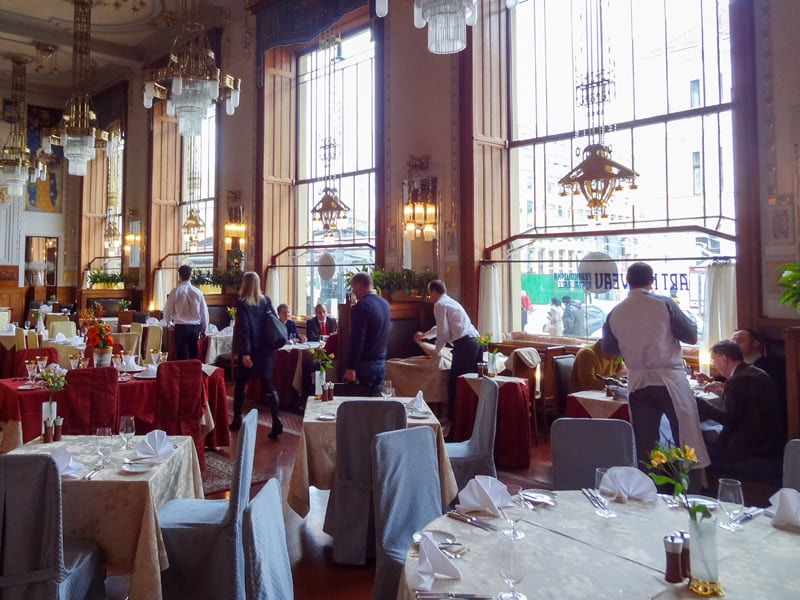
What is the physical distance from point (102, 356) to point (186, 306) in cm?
278

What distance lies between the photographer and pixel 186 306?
7.96m

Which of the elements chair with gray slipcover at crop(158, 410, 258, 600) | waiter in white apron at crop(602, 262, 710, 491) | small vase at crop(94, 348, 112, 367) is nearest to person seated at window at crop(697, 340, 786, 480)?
waiter in white apron at crop(602, 262, 710, 491)

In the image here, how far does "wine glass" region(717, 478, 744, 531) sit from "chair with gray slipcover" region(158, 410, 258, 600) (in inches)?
77.4

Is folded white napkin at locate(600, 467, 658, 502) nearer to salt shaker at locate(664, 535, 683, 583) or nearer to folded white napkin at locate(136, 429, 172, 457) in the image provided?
salt shaker at locate(664, 535, 683, 583)

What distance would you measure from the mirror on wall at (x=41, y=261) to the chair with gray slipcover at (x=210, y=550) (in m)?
17.1

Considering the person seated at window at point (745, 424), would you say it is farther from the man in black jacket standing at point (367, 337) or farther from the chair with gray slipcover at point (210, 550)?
the chair with gray slipcover at point (210, 550)

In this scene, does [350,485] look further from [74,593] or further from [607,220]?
[607,220]

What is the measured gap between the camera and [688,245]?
22.2 feet

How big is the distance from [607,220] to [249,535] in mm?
6465

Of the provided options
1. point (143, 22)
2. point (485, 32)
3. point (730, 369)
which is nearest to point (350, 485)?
point (730, 369)

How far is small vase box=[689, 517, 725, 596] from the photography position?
173cm

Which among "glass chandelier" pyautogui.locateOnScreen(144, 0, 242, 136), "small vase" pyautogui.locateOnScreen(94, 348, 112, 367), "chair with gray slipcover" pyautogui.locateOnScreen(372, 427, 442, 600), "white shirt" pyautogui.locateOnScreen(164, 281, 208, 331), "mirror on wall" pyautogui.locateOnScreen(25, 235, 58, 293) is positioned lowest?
"chair with gray slipcover" pyautogui.locateOnScreen(372, 427, 442, 600)

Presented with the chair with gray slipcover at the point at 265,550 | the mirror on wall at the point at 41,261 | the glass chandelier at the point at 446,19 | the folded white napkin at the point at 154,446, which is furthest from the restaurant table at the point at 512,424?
the mirror on wall at the point at 41,261

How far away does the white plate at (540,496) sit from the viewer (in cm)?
248
